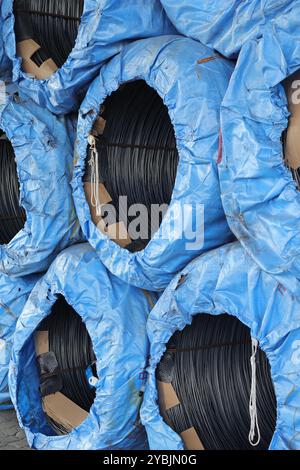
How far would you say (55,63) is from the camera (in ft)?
9.02

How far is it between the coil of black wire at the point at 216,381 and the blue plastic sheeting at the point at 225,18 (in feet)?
2.88

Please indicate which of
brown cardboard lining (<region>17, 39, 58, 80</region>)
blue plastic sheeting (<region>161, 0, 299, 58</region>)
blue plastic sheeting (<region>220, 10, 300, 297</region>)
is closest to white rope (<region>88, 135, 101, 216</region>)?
brown cardboard lining (<region>17, 39, 58, 80</region>)

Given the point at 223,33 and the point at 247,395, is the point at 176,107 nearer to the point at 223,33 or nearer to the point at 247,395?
the point at 223,33

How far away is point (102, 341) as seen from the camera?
2.24 meters

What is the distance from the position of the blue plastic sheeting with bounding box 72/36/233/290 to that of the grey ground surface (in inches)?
36.5

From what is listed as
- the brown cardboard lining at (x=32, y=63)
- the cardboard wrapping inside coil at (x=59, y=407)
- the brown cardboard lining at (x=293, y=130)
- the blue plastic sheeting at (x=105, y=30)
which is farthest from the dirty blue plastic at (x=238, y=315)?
the brown cardboard lining at (x=32, y=63)

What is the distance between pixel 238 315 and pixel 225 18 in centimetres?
85

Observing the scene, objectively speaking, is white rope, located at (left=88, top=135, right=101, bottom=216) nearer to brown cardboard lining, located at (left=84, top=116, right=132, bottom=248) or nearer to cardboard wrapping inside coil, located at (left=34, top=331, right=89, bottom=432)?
brown cardboard lining, located at (left=84, top=116, right=132, bottom=248)

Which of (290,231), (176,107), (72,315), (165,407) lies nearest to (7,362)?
(72,315)

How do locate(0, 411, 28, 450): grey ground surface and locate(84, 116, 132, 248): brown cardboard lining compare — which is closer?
locate(84, 116, 132, 248): brown cardboard lining

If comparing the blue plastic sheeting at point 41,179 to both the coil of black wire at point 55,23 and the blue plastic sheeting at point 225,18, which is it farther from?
the blue plastic sheeting at point 225,18

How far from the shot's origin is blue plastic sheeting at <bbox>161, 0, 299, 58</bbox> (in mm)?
1736

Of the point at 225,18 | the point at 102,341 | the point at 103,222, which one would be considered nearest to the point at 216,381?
the point at 102,341

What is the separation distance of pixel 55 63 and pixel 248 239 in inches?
54.6
